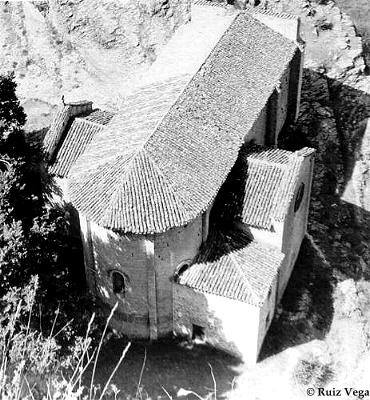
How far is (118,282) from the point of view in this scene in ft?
105

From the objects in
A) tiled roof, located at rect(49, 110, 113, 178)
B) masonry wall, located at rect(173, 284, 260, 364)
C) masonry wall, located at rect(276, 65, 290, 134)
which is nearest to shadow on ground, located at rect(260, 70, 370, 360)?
masonry wall, located at rect(276, 65, 290, 134)

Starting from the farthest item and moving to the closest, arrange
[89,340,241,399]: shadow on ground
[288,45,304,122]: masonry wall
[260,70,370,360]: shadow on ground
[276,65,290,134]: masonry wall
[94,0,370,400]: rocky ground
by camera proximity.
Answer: [288,45,304,122]: masonry wall < [276,65,290,134]: masonry wall < [260,70,370,360]: shadow on ground < [94,0,370,400]: rocky ground < [89,340,241,399]: shadow on ground

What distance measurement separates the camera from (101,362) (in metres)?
32.1

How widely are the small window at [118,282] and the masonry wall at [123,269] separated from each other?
0.57 ft

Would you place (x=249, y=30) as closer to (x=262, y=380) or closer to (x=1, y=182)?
(x=1, y=182)

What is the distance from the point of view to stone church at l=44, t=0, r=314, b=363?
29.0 metres

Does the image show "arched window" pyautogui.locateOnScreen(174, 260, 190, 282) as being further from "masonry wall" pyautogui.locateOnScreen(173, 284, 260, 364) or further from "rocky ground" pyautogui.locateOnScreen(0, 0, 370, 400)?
"rocky ground" pyautogui.locateOnScreen(0, 0, 370, 400)

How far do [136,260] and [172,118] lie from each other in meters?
7.45

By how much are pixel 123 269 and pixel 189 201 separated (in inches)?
209

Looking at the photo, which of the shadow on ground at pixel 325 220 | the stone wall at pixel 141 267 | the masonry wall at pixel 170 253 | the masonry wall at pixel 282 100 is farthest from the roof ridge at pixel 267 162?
the masonry wall at pixel 282 100

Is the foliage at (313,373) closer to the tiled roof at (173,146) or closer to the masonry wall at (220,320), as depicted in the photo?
the masonry wall at (220,320)

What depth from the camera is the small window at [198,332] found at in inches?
1307

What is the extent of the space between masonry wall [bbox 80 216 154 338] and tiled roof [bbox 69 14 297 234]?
1.96m

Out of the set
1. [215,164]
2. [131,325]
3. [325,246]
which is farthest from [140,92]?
[325,246]
